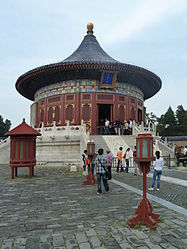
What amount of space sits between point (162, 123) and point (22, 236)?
42.3m

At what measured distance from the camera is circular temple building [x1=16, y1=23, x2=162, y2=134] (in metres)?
22.0

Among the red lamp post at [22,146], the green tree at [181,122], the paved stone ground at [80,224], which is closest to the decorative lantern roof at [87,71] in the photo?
the red lamp post at [22,146]

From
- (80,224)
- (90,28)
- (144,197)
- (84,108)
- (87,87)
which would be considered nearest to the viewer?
(80,224)

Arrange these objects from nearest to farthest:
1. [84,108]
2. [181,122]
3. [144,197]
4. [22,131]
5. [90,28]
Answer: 1. [144,197]
2. [22,131]
3. [84,108]
4. [90,28]
5. [181,122]

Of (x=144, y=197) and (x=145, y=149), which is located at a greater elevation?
(x=145, y=149)

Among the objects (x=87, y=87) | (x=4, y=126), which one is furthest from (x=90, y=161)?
(x=4, y=126)

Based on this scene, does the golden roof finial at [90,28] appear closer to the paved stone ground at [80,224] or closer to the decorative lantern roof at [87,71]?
the decorative lantern roof at [87,71]

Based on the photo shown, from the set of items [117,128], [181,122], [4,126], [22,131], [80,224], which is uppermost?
[181,122]

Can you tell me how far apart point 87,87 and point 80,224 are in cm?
1918

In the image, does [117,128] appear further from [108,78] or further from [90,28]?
[90,28]

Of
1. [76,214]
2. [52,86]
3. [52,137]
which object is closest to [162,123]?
[52,86]

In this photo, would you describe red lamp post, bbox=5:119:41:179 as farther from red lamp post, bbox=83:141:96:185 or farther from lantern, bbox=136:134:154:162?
lantern, bbox=136:134:154:162

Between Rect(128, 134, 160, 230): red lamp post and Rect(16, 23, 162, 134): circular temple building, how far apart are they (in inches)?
690

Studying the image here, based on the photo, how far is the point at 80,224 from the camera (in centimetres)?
440
